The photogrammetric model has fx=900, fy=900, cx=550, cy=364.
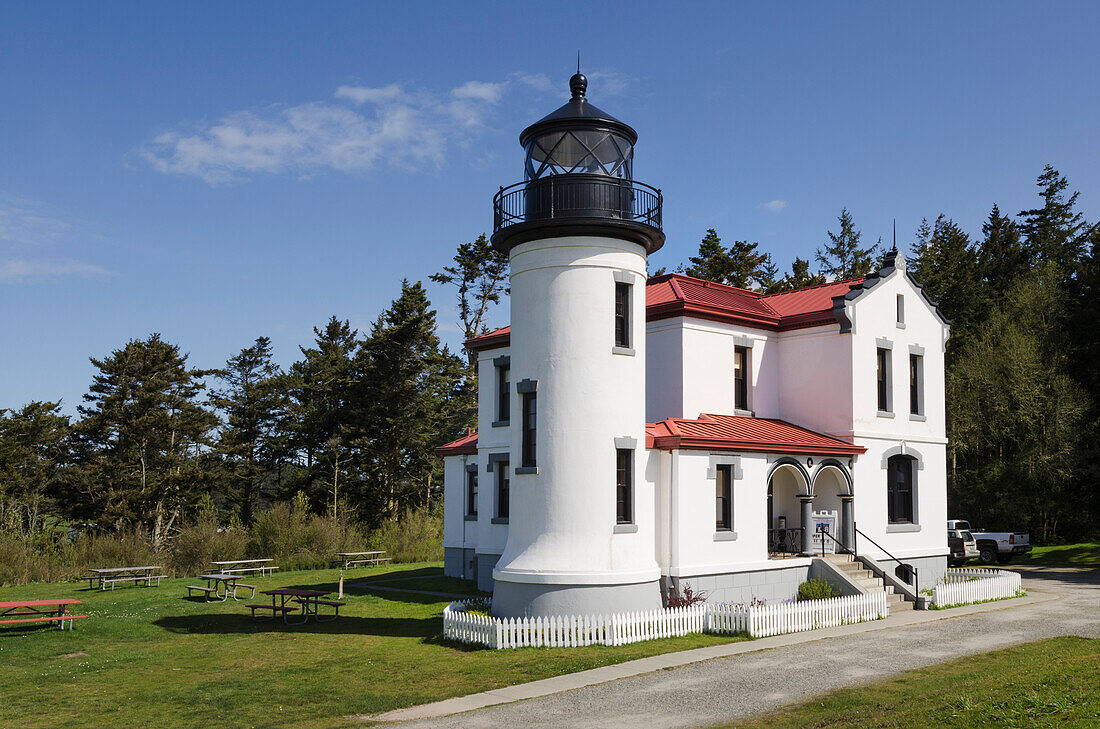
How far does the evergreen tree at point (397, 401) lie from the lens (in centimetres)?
4881

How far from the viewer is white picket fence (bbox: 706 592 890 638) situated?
17.8 meters

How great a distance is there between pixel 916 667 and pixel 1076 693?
15.0 ft

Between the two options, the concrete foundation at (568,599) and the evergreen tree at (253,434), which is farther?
the evergreen tree at (253,434)

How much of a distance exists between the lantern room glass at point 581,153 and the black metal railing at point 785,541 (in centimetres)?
1061

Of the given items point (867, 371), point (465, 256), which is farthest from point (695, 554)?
point (465, 256)

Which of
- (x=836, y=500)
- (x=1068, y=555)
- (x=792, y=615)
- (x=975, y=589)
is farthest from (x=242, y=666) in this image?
(x=1068, y=555)

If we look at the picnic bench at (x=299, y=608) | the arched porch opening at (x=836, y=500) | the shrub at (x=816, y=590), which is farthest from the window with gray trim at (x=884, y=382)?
the picnic bench at (x=299, y=608)

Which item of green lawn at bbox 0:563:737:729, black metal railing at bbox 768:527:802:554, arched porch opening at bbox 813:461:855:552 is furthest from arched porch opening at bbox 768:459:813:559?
green lawn at bbox 0:563:737:729

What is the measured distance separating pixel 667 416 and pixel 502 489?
5.74 m

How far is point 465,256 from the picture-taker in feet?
182

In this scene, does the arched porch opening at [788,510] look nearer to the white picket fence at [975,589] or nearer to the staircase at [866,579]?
the staircase at [866,579]

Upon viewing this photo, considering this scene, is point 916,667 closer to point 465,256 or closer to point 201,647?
point 201,647

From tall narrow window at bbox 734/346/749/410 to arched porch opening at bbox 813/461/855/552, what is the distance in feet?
9.11

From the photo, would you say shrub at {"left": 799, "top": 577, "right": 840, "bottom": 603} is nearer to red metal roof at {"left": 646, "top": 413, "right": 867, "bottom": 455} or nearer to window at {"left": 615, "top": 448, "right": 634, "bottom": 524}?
red metal roof at {"left": 646, "top": 413, "right": 867, "bottom": 455}
